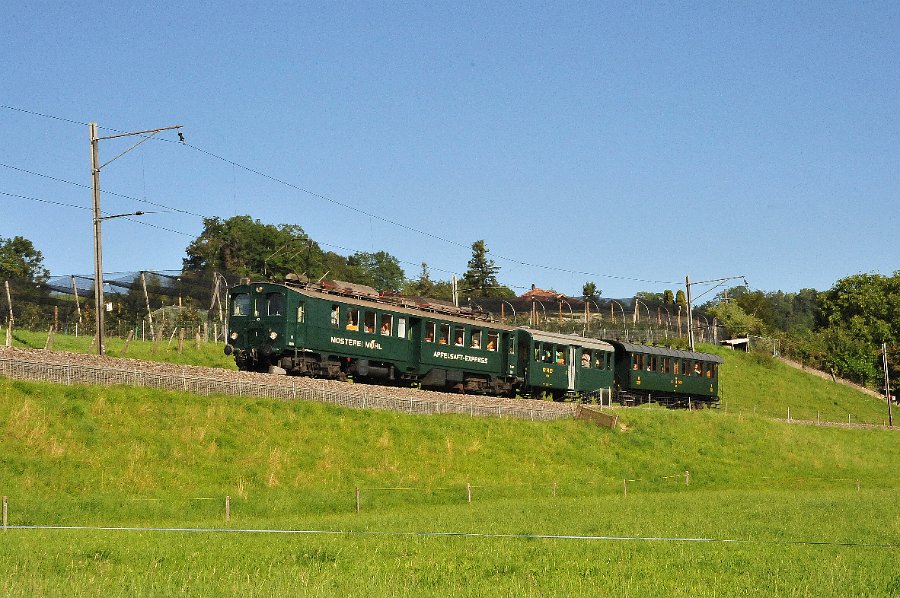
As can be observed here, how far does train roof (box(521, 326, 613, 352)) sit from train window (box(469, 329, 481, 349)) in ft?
12.4

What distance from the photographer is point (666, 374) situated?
6525 centimetres

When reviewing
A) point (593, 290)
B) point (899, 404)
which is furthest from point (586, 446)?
point (593, 290)

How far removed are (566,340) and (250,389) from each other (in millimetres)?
23662

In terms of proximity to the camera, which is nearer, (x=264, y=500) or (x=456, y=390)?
(x=264, y=500)

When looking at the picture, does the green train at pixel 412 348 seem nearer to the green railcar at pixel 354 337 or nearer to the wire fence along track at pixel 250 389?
the green railcar at pixel 354 337

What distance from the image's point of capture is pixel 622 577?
733 inches

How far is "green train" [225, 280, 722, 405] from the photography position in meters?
42.1

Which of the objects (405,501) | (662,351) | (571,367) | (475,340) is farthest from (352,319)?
(662,351)

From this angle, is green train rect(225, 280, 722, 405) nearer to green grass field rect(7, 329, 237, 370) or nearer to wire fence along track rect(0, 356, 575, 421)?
wire fence along track rect(0, 356, 575, 421)

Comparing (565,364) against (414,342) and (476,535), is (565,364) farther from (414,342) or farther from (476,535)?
(476,535)

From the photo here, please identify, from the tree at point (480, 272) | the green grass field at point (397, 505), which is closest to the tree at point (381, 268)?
the tree at point (480, 272)

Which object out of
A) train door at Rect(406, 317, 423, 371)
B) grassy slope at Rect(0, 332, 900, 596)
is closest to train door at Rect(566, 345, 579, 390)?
grassy slope at Rect(0, 332, 900, 596)

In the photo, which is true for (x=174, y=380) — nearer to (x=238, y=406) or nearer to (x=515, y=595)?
(x=238, y=406)

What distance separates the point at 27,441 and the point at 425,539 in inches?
477
